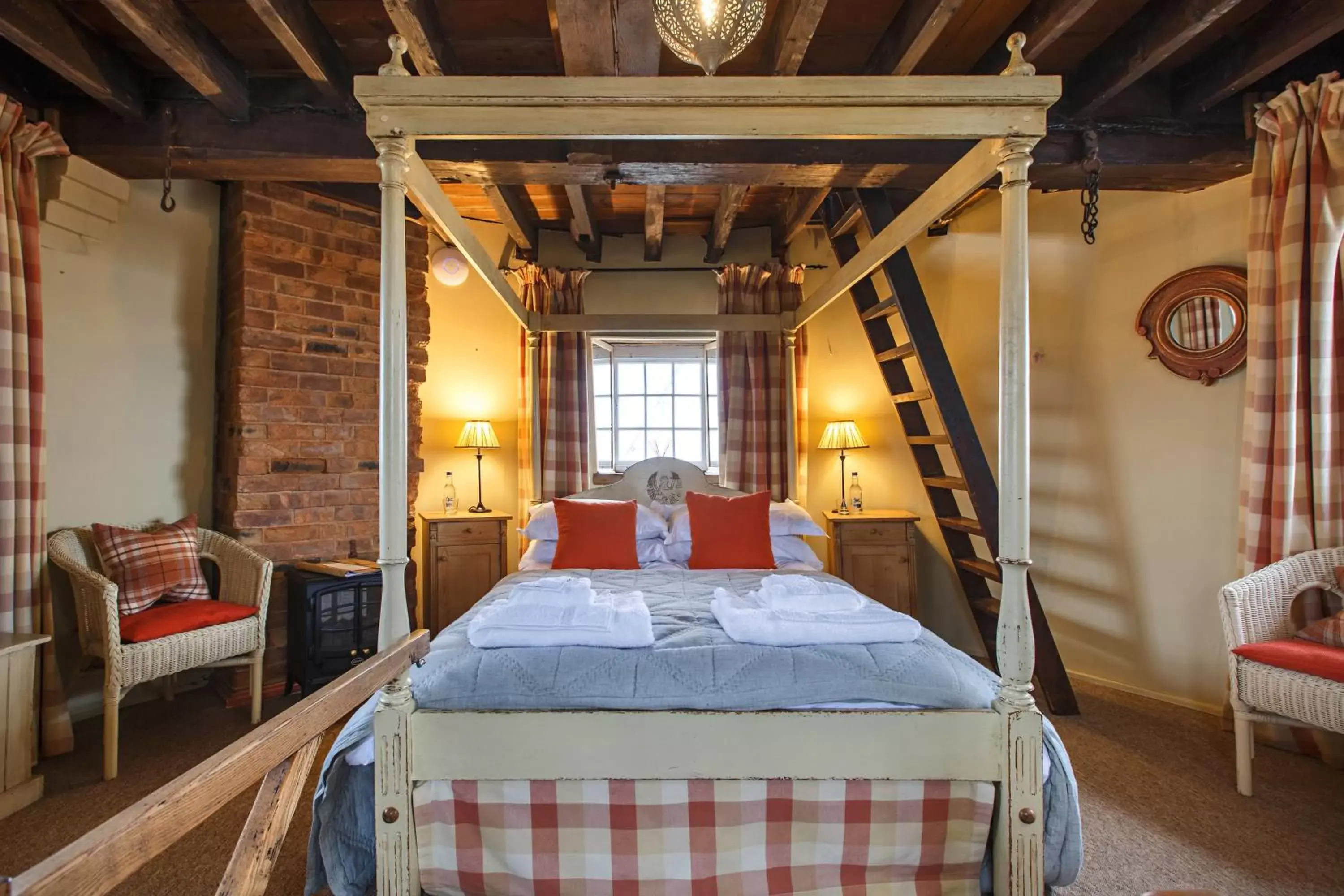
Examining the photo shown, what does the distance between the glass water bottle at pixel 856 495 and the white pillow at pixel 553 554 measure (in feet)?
4.33

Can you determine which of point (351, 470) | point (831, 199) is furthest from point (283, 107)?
point (831, 199)

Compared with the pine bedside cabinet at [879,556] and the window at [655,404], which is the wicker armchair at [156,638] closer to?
the window at [655,404]

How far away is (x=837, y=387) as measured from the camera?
420 cm

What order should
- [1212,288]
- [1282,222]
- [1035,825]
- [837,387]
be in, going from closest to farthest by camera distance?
[1035,825] → [1282,222] → [1212,288] → [837,387]

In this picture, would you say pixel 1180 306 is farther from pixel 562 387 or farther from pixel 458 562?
pixel 458 562

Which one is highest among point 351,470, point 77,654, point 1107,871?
point 351,470

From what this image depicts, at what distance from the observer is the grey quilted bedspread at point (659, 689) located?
4.96 feet

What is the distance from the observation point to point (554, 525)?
10.5 ft

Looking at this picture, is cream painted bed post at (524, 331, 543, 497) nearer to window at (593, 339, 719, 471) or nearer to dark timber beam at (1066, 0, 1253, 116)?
window at (593, 339, 719, 471)

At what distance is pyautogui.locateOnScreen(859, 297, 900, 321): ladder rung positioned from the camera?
3055 mm

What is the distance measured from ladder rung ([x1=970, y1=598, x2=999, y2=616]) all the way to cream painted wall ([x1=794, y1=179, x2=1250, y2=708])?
0.44 metres

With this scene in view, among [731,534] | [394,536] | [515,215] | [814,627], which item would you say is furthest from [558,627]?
[515,215]

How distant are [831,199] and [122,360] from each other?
3.54m

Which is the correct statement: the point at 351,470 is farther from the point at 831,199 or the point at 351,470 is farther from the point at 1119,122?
the point at 1119,122
